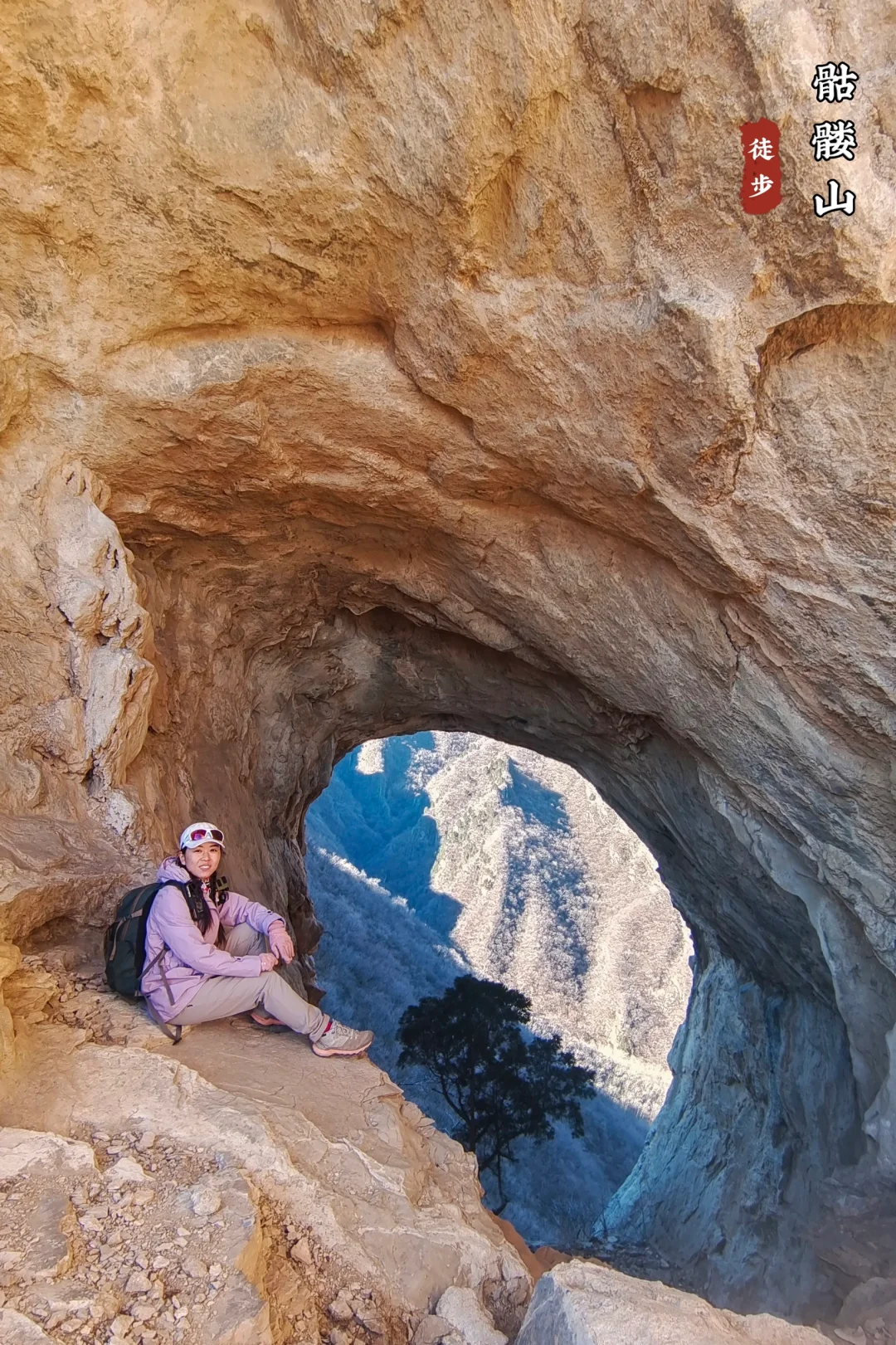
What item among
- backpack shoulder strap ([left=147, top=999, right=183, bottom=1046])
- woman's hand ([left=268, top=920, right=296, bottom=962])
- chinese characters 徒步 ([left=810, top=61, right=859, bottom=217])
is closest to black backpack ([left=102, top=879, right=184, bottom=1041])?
backpack shoulder strap ([left=147, top=999, right=183, bottom=1046])

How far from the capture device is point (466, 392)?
15.2 ft

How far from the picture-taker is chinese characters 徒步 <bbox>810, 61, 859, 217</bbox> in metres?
3.43

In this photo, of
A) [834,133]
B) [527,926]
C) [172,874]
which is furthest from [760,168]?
[527,926]

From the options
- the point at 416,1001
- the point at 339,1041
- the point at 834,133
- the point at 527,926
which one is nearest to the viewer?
the point at 834,133

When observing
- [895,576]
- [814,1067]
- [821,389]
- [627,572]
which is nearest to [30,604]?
[627,572]

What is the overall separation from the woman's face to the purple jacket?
4 centimetres

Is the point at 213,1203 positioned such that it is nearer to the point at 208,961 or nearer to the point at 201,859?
the point at 208,961

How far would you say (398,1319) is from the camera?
272 centimetres

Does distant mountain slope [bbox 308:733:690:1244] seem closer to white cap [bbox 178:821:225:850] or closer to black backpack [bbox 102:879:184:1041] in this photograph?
black backpack [bbox 102:879:184:1041]

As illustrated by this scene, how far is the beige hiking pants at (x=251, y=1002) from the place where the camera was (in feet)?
12.6

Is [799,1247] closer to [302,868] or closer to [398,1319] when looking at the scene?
[398,1319]

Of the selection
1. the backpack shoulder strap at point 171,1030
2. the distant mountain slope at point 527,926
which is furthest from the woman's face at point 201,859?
the distant mountain slope at point 527,926

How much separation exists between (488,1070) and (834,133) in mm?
14592

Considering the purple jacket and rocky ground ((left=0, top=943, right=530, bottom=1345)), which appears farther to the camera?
the purple jacket
